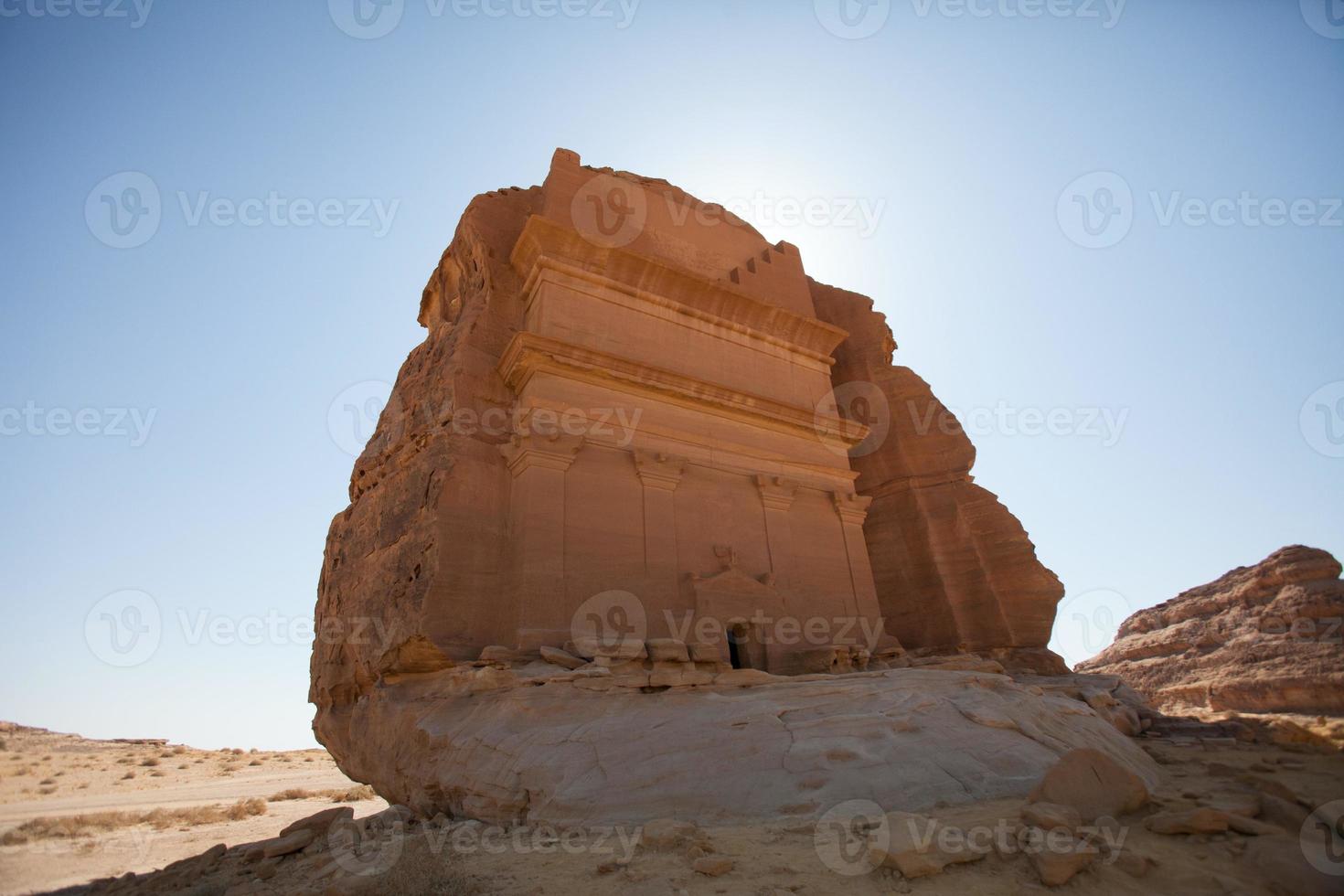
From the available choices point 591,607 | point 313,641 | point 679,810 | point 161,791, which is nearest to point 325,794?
point 161,791

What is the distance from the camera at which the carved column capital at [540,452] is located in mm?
11344

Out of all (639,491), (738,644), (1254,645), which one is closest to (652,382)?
(639,491)

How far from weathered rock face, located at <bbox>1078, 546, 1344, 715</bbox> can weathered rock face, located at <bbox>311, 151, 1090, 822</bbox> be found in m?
7.17

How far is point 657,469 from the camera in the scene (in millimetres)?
12742

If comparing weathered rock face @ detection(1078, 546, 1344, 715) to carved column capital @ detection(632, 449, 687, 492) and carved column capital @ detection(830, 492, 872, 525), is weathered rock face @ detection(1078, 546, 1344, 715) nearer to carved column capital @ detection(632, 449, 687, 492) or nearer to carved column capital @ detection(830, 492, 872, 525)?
carved column capital @ detection(830, 492, 872, 525)

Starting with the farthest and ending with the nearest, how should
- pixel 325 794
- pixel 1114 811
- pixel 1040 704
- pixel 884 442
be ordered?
pixel 325 794 → pixel 884 442 → pixel 1040 704 → pixel 1114 811

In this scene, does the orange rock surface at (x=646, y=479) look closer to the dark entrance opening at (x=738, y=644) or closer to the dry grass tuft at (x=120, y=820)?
the dark entrance opening at (x=738, y=644)

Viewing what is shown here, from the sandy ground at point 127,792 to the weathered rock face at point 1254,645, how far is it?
23.3m

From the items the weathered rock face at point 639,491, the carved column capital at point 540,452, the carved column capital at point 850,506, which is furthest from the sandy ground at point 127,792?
the carved column capital at point 850,506

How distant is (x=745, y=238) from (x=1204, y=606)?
19.4m

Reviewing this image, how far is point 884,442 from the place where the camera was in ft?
59.7

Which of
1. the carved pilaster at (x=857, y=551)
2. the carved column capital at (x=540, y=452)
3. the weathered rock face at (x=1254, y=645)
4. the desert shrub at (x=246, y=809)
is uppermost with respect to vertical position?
Answer: the carved column capital at (x=540, y=452)

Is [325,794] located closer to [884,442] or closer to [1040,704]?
[884,442]

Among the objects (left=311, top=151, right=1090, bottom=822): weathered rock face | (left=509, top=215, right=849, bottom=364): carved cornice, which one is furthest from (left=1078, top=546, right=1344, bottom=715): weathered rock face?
(left=509, top=215, right=849, bottom=364): carved cornice
